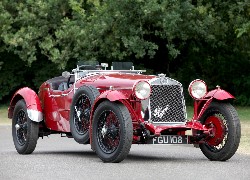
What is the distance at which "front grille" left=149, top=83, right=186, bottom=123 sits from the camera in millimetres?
14505

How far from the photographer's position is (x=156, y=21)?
112 ft

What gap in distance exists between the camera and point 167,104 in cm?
1466

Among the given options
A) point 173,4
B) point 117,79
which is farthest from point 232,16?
point 117,79

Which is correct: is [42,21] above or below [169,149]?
above

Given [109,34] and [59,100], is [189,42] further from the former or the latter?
[59,100]

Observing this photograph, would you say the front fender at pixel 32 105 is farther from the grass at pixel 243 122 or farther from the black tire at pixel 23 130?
the grass at pixel 243 122

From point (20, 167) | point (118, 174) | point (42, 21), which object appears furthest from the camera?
point (42, 21)

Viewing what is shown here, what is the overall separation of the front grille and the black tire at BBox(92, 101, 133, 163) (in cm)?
71

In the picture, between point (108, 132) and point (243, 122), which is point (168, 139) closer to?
point (108, 132)

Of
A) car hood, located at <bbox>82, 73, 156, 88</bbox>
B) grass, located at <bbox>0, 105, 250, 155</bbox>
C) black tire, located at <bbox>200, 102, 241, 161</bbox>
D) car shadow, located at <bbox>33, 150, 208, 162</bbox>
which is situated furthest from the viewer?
grass, located at <bbox>0, 105, 250, 155</bbox>

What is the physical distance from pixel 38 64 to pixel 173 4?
8665 millimetres

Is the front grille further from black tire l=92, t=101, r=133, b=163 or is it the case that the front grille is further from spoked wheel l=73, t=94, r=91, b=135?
spoked wheel l=73, t=94, r=91, b=135

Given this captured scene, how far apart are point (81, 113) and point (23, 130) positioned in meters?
1.77

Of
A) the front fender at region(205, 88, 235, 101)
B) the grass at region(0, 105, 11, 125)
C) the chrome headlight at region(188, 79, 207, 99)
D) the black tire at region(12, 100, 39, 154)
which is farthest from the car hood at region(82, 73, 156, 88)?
the grass at region(0, 105, 11, 125)
